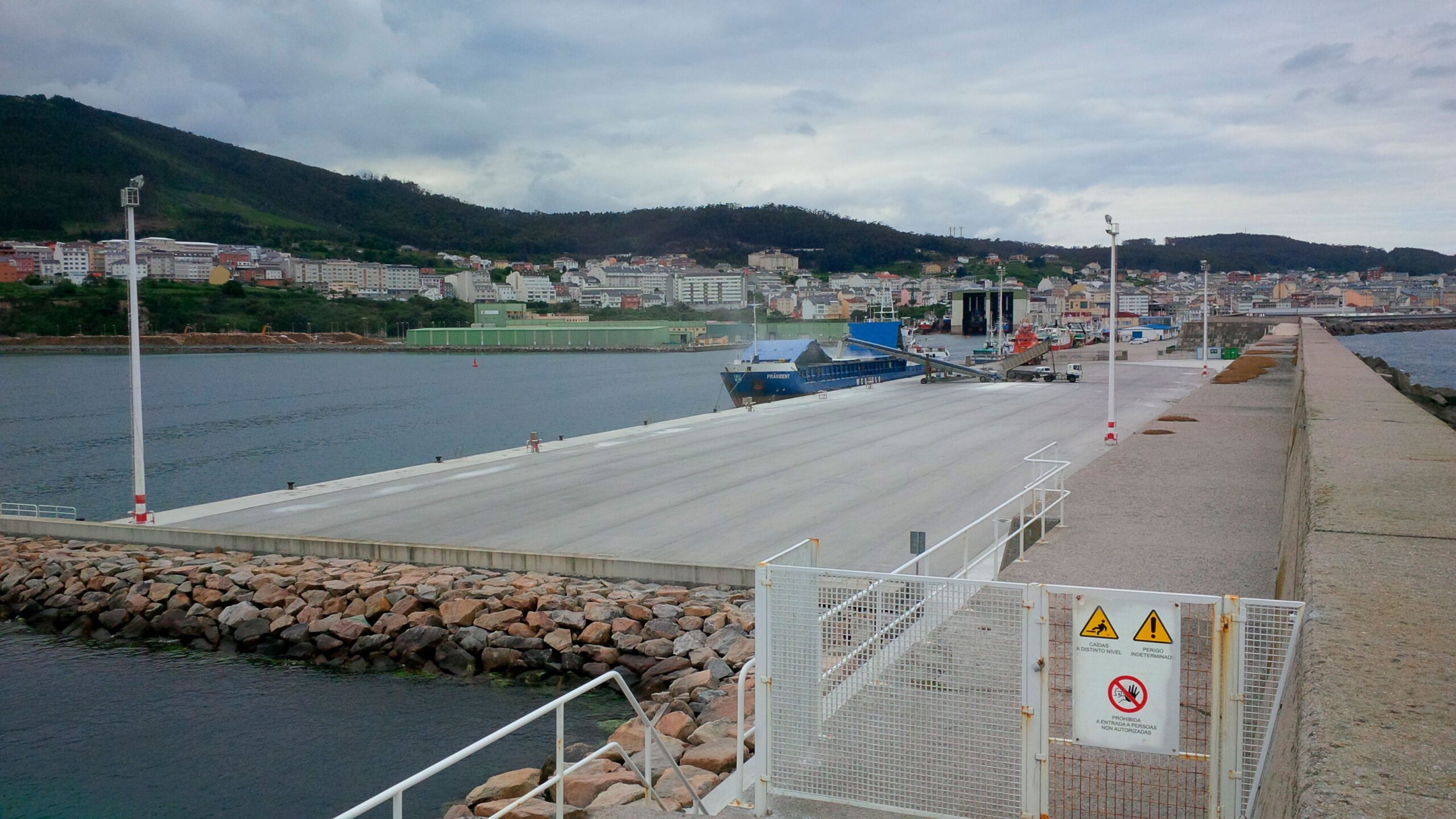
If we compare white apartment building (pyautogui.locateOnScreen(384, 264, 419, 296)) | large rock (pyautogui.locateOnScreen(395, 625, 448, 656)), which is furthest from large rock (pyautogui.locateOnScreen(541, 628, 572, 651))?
white apartment building (pyautogui.locateOnScreen(384, 264, 419, 296))

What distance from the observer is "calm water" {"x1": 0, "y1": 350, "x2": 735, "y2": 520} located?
1292 inches

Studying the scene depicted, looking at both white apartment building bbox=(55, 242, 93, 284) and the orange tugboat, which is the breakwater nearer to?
the orange tugboat

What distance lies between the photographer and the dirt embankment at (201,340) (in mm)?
134875

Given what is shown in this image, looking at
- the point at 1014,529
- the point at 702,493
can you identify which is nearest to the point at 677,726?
the point at 1014,529

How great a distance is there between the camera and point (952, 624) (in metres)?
4.60

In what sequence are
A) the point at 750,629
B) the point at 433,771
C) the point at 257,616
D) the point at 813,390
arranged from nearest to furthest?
1. the point at 433,771
2. the point at 750,629
3. the point at 257,616
4. the point at 813,390

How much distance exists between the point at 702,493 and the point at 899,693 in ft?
44.1

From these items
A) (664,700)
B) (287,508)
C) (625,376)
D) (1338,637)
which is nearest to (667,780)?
(664,700)

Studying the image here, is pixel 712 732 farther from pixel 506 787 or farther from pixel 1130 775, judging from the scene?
pixel 1130 775

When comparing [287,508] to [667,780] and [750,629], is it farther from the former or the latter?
[667,780]

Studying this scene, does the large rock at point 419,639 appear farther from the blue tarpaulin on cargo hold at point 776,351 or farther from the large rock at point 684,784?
the blue tarpaulin on cargo hold at point 776,351

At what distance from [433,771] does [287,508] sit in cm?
1453

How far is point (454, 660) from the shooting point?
1199cm

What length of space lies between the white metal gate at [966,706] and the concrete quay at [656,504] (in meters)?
7.82
